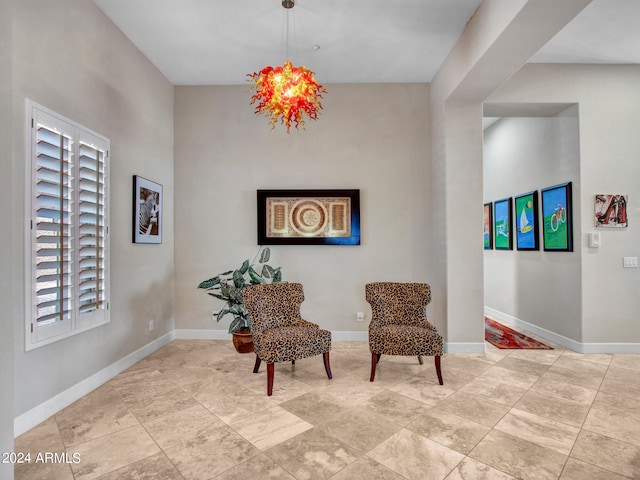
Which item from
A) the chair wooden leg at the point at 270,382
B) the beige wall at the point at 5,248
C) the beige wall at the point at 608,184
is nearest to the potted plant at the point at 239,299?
the chair wooden leg at the point at 270,382

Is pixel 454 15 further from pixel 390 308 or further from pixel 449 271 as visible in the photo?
pixel 390 308

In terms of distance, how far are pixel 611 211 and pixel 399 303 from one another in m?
2.75

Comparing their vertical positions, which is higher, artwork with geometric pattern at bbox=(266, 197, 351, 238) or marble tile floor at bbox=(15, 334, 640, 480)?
artwork with geometric pattern at bbox=(266, 197, 351, 238)

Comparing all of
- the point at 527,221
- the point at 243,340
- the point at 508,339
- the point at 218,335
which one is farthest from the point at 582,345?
the point at 218,335

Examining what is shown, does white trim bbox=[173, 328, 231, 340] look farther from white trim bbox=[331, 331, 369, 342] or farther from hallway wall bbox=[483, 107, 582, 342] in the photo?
hallway wall bbox=[483, 107, 582, 342]

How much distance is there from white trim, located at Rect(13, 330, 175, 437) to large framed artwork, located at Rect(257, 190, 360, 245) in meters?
1.94

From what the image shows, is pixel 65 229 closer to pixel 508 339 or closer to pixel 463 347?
pixel 463 347

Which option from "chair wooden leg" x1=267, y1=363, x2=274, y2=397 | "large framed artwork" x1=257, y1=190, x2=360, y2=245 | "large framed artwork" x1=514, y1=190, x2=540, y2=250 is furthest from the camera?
"large framed artwork" x1=514, y1=190, x2=540, y2=250

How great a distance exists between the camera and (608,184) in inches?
152

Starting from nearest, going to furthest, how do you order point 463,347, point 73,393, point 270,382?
point 73,393
point 270,382
point 463,347

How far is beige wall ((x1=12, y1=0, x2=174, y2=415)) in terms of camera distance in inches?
88.4

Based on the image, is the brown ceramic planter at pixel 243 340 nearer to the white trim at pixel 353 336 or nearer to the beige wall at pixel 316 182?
the beige wall at pixel 316 182

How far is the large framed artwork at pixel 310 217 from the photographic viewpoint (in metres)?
4.38

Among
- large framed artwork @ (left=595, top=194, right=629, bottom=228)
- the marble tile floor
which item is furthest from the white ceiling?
the marble tile floor
